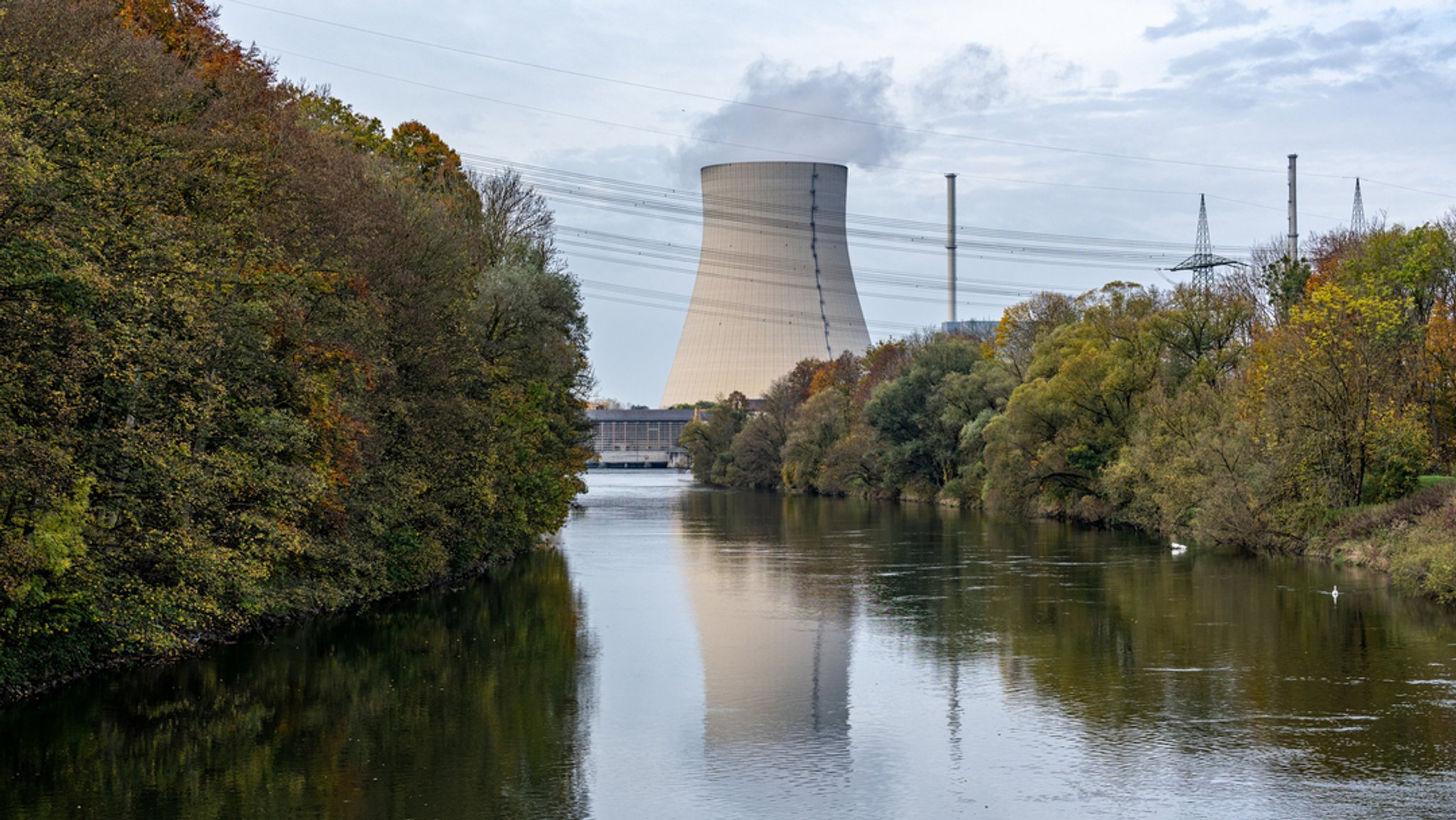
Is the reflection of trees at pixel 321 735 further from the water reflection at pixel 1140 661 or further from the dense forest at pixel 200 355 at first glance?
the water reflection at pixel 1140 661

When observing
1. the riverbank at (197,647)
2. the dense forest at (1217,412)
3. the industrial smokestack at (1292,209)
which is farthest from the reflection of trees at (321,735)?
the industrial smokestack at (1292,209)

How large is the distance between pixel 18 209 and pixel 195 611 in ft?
21.1

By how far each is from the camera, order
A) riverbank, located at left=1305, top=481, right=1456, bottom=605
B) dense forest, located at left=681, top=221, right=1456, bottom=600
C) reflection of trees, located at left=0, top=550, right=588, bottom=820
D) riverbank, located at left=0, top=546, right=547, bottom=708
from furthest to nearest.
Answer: dense forest, located at left=681, top=221, right=1456, bottom=600
riverbank, located at left=1305, top=481, right=1456, bottom=605
riverbank, located at left=0, top=546, right=547, bottom=708
reflection of trees, located at left=0, top=550, right=588, bottom=820

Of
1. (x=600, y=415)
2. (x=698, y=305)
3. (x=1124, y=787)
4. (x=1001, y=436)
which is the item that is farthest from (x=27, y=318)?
(x=600, y=415)

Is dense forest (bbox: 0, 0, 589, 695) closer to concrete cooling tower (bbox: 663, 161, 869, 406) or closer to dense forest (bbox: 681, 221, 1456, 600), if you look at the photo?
dense forest (bbox: 681, 221, 1456, 600)

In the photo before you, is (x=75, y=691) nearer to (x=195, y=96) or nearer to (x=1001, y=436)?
(x=195, y=96)

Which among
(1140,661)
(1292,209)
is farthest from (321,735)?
(1292,209)

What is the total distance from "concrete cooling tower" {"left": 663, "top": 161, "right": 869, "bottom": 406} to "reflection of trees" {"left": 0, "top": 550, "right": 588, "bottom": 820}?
50.6 metres

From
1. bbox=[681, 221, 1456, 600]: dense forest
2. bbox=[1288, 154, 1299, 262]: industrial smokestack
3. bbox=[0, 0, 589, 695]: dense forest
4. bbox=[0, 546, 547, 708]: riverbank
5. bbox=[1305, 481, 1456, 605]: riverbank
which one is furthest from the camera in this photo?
bbox=[1288, 154, 1299, 262]: industrial smokestack

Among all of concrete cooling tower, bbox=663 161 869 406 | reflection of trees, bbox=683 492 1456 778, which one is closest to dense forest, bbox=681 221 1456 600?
A: reflection of trees, bbox=683 492 1456 778

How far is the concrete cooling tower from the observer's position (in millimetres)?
69062

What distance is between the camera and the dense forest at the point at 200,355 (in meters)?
12.7

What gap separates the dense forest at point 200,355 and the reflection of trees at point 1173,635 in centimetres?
821

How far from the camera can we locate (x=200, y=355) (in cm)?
1580
